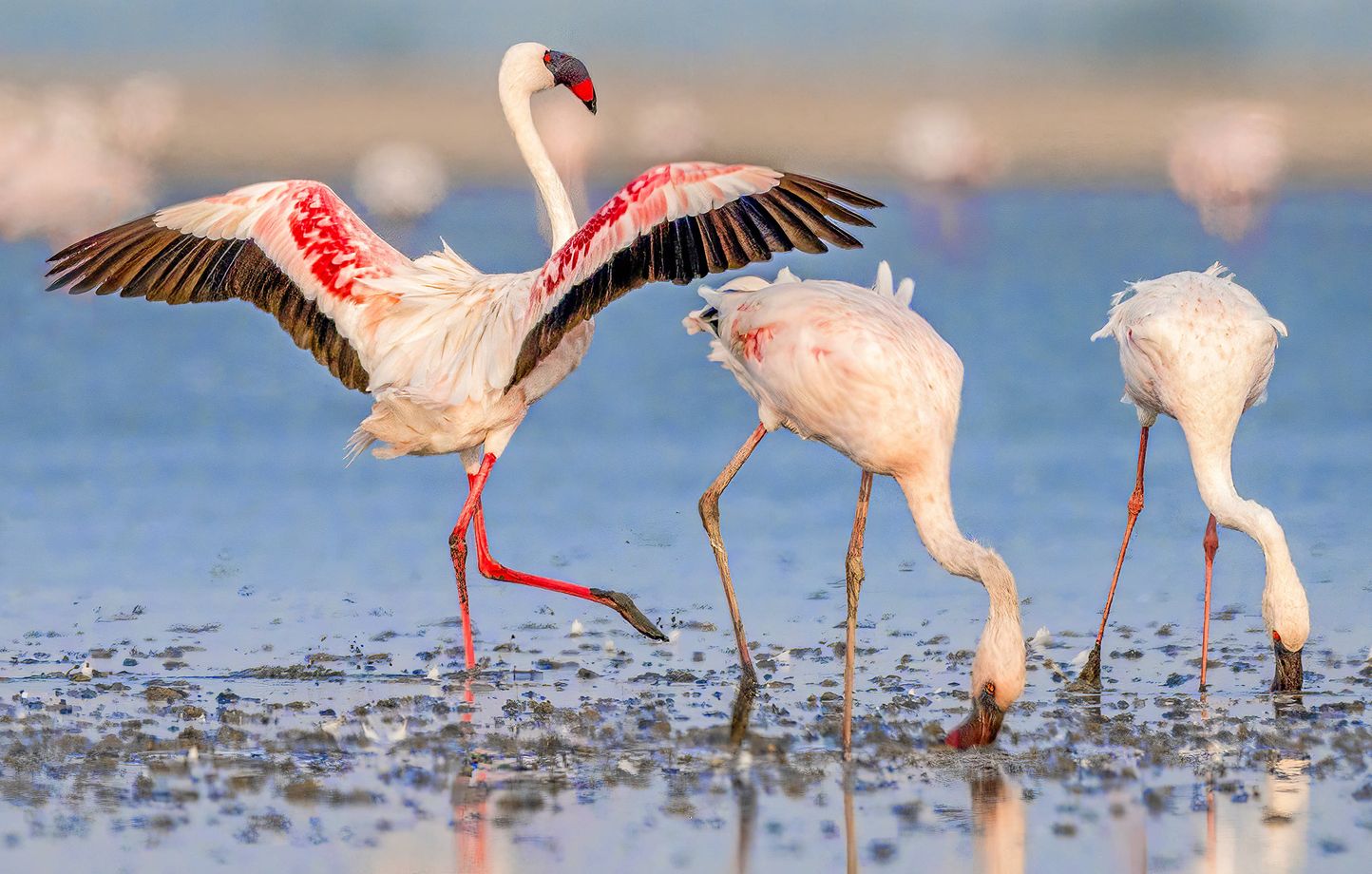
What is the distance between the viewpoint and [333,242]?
8.15 meters

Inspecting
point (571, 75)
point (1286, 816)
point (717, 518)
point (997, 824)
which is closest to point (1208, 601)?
point (717, 518)

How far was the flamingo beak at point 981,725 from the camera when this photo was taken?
5.94m

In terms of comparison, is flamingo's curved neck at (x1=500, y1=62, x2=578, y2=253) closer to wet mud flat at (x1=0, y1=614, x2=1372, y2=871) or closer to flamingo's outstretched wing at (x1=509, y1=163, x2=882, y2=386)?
flamingo's outstretched wing at (x1=509, y1=163, x2=882, y2=386)

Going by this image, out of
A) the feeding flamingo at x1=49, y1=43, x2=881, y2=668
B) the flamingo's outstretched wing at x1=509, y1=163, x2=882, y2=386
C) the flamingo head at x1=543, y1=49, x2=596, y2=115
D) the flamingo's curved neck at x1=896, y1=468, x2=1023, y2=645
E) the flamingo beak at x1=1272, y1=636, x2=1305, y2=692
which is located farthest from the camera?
the flamingo head at x1=543, y1=49, x2=596, y2=115

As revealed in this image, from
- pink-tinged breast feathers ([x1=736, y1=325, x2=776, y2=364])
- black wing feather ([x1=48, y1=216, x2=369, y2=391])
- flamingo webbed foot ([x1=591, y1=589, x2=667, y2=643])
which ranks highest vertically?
black wing feather ([x1=48, y1=216, x2=369, y2=391])

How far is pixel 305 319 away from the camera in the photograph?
8250 millimetres

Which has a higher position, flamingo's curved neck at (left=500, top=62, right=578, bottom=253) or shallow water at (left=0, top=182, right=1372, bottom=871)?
flamingo's curved neck at (left=500, top=62, right=578, bottom=253)

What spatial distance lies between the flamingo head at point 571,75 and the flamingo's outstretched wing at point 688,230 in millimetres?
1340

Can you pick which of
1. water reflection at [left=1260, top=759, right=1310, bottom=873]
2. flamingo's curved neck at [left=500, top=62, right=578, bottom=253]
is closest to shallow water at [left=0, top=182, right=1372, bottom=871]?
water reflection at [left=1260, top=759, right=1310, bottom=873]

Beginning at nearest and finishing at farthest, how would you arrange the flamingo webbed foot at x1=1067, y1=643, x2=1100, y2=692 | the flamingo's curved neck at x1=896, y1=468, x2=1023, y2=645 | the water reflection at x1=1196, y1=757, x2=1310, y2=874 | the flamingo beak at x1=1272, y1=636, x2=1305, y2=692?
the water reflection at x1=1196, y1=757, x2=1310, y2=874 → the flamingo's curved neck at x1=896, y1=468, x2=1023, y2=645 → the flamingo beak at x1=1272, y1=636, x2=1305, y2=692 → the flamingo webbed foot at x1=1067, y1=643, x2=1100, y2=692

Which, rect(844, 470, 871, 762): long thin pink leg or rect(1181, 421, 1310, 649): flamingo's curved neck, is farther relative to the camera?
rect(1181, 421, 1310, 649): flamingo's curved neck

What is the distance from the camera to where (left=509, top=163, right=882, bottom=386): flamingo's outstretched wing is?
254 inches

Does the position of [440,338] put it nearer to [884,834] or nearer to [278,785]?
[278,785]

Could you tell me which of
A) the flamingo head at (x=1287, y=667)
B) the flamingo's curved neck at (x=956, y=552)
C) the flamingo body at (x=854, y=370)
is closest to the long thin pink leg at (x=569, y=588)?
the flamingo body at (x=854, y=370)
